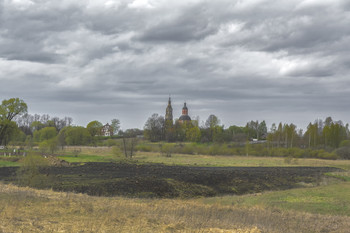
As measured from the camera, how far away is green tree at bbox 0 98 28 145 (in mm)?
85375

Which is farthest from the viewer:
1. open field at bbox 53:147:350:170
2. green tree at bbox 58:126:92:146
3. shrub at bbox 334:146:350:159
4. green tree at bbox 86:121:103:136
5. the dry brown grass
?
green tree at bbox 86:121:103:136

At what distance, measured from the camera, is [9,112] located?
8644cm

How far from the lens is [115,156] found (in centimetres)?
8481

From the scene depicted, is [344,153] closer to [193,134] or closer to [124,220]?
[193,134]

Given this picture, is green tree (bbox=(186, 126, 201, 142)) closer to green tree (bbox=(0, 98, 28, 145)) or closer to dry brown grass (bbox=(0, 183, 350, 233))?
green tree (bbox=(0, 98, 28, 145))

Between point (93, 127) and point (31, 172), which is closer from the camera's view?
point (31, 172)

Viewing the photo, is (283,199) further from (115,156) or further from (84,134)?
(84,134)

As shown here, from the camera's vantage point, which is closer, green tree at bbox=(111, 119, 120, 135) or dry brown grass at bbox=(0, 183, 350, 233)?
dry brown grass at bbox=(0, 183, 350, 233)

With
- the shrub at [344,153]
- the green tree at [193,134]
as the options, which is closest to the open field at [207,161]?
the shrub at [344,153]

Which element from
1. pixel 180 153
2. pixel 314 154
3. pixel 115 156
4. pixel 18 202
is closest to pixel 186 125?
pixel 180 153

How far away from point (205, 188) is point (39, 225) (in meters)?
29.4

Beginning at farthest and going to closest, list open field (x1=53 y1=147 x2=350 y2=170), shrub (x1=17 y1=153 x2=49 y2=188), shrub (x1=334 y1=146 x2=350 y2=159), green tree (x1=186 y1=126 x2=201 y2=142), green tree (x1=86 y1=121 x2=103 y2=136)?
green tree (x1=186 y1=126 x2=201 y2=142) → green tree (x1=86 y1=121 x2=103 y2=136) → shrub (x1=334 y1=146 x2=350 y2=159) → open field (x1=53 y1=147 x2=350 y2=170) → shrub (x1=17 y1=153 x2=49 y2=188)

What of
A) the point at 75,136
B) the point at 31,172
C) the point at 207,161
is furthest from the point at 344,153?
the point at 31,172

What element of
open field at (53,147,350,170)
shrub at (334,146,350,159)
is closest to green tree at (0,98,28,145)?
open field at (53,147,350,170)
